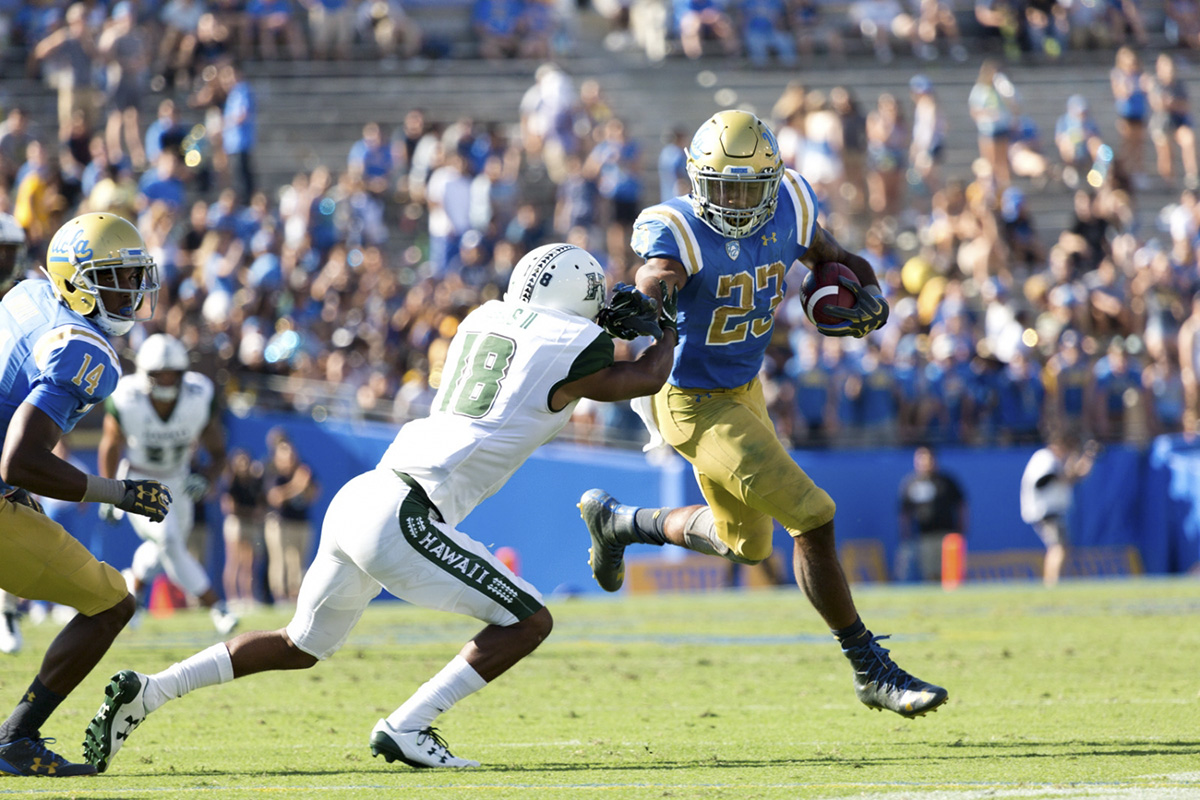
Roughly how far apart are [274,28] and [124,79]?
8.99 ft

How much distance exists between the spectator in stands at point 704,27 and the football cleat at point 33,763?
16865mm

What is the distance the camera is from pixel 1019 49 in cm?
2153

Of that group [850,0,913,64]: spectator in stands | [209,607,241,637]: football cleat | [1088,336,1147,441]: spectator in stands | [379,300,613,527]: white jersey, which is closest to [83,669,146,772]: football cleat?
[379,300,613,527]: white jersey

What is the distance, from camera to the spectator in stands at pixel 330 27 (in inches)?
789

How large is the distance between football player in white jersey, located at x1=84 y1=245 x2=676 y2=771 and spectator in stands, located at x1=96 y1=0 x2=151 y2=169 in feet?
42.2

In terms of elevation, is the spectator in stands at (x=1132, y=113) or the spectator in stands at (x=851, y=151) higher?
the spectator in stands at (x=1132, y=113)

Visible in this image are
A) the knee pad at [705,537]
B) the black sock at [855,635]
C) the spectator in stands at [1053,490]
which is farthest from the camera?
the spectator in stands at [1053,490]

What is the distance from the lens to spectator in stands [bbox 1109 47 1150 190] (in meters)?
19.0

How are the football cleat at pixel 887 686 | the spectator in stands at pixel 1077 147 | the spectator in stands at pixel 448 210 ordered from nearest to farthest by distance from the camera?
the football cleat at pixel 887 686
the spectator in stands at pixel 448 210
the spectator in stands at pixel 1077 147

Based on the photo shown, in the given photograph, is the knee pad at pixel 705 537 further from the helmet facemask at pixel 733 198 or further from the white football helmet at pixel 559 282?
the white football helmet at pixel 559 282

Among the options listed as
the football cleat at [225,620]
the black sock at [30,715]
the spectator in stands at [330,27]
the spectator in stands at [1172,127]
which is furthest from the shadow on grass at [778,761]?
the spectator in stands at [330,27]

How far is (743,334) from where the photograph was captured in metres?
6.52

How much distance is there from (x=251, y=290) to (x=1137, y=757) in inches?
449

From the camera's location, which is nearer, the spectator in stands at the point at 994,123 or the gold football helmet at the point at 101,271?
the gold football helmet at the point at 101,271
